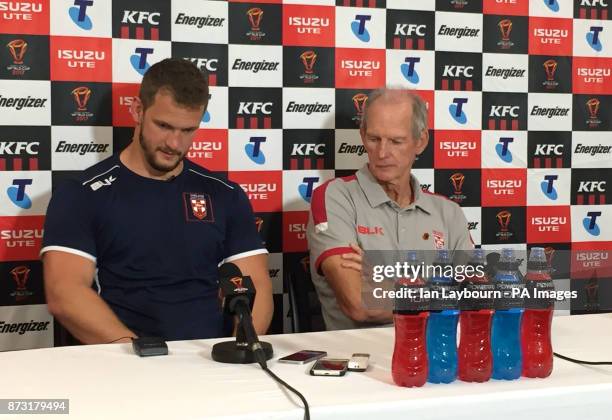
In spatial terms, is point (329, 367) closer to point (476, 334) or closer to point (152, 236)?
point (476, 334)

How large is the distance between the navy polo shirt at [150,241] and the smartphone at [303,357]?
830 mm

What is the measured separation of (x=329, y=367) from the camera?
4.33ft

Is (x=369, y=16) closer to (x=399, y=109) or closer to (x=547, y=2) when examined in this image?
(x=399, y=109)

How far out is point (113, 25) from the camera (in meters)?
2.43

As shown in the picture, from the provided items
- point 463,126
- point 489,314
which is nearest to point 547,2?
point 463,126

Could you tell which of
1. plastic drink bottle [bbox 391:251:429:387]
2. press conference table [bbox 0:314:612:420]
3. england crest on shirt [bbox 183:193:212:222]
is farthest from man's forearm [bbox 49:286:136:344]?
plastic drink bottle [bbox 391:251:429:387]

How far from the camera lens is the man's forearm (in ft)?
6.45

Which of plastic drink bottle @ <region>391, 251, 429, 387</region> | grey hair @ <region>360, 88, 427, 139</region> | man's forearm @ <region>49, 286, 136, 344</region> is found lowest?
man's forearm @ <region>49, 286, 136, 344</region>

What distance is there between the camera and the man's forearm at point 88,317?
1965mm

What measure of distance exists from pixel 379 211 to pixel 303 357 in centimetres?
102

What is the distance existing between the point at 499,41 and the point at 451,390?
2000mm

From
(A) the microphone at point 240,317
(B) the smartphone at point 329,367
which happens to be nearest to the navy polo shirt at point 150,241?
(A) the microphone at point 240,317

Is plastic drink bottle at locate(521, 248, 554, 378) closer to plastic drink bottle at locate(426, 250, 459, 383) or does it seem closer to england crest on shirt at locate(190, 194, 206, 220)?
plastic drink bottle at locate(426, 250, 459, 383)

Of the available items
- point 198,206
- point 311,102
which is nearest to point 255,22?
point 311,102
